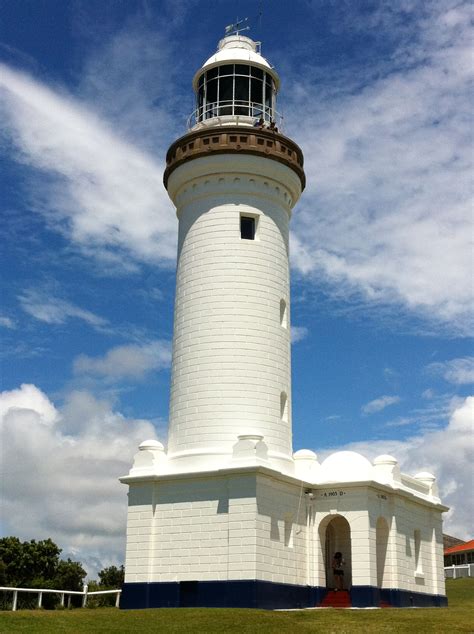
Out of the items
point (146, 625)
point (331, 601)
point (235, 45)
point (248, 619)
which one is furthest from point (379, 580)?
point (235, 45)

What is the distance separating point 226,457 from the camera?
89.8 feet

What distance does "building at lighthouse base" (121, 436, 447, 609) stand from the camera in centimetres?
2581

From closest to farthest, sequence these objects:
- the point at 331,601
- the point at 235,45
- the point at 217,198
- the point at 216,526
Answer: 1. the point at 216,526
2. the point at 331,601
3. the point at 217,198
4. the point at 235,45

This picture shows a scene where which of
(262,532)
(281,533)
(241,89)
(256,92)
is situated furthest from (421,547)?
(241,89)

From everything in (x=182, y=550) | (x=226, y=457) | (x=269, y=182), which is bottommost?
(x=182, y=550)

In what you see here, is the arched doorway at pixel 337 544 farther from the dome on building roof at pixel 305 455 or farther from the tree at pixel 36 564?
the tree at pixel 36 564

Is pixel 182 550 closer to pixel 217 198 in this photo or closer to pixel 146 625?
pixel 146 625

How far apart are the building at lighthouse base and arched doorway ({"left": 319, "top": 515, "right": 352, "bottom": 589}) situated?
53 mm

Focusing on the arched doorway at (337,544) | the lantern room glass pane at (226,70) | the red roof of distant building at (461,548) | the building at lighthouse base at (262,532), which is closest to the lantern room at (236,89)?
the lantern room glass pane at (226,70)

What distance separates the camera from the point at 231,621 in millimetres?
21469

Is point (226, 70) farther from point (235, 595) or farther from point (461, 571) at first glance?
point (461, 571)

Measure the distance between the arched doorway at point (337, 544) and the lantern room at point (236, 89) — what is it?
15.4 m

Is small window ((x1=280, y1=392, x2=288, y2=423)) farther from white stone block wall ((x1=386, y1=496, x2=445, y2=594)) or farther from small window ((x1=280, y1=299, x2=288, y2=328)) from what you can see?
white stone block wall ((x1=386, y1=496, x2=445, y2=594))

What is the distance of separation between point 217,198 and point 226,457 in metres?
9.45
